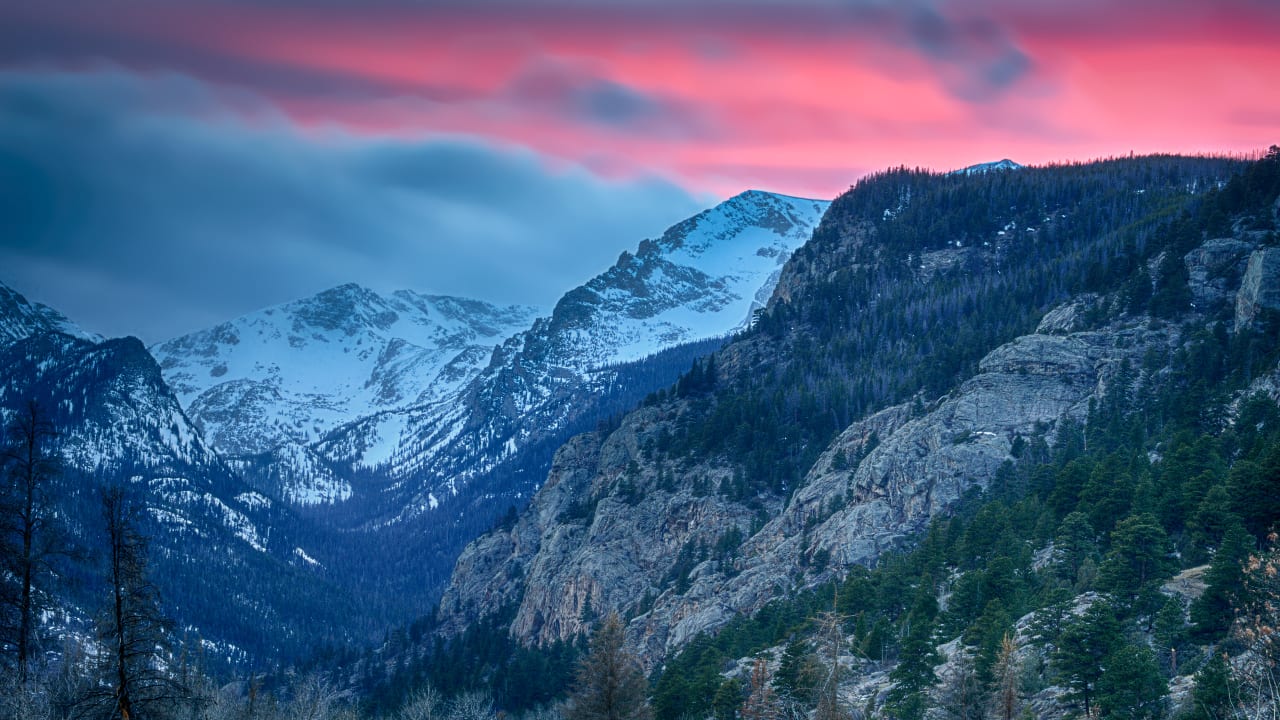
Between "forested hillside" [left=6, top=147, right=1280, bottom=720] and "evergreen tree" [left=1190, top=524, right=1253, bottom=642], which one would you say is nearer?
"evergreen tree" [left=1190, top=524, right=1253, bottom=642]

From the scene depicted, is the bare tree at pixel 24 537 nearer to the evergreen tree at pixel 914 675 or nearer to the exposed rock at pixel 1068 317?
the evergreen tree at pixel 914 675

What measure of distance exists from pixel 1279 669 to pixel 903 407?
8720cm

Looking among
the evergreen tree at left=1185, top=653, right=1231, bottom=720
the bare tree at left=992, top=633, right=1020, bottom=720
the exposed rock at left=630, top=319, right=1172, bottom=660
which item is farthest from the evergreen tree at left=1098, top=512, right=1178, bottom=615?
the exposed rock at left=630, top=319, right=1172, bottom=660

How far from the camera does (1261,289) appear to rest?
98.1 meters

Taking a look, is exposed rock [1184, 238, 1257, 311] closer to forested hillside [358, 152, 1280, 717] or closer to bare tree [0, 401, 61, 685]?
forested hillside [358, 152, 1280, 717]

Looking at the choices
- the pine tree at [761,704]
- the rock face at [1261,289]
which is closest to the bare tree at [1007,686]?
the pine tree at [761,704]

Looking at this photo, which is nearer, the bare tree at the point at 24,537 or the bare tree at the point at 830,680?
the bare tree at the point at 24,537

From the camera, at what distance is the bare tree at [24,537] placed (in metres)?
39.3

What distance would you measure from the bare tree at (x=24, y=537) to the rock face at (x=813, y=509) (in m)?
78.9

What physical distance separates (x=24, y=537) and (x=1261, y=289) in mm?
96864

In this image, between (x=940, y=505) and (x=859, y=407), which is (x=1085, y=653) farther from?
(x=859, y=407)

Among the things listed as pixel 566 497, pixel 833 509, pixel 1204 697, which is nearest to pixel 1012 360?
pixel 833 509

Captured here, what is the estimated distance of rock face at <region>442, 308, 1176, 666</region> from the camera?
109 metres

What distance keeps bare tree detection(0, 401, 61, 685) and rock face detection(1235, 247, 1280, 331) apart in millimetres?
94808
